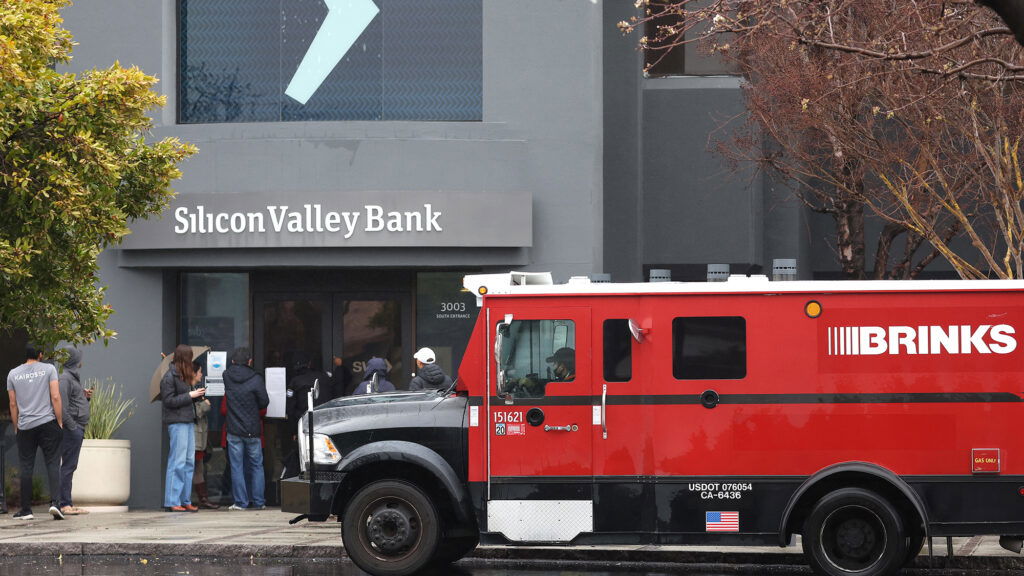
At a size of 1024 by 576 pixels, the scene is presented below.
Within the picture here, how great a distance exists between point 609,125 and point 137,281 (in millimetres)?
6377

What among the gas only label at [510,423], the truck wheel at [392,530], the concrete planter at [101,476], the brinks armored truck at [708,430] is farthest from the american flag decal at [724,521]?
the concrete planter at [101,476]

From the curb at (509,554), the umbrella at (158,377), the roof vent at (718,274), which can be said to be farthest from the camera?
the umbrella at (158,377)

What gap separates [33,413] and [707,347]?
8.23 m

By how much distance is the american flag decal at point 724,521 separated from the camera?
10.4 m

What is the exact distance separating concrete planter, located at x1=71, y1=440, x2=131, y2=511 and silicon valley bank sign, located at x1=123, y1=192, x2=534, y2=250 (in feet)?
8.15

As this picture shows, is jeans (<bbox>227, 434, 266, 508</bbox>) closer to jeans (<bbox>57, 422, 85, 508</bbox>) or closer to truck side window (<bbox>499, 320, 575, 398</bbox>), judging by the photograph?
jeans (<bbox>57, 422, 85, 508</bbox>)

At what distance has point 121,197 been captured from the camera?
14328mm

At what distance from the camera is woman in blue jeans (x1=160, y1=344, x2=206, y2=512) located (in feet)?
52.6

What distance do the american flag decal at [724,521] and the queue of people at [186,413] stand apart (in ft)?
14.4

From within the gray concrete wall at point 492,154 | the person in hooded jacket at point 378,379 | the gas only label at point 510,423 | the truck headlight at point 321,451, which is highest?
the gray concrete wall at point 492,154

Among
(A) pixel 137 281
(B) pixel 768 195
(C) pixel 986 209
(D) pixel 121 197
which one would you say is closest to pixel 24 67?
(D) pixel 121 197

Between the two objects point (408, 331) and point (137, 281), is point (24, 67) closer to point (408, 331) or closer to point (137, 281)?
point (137, 281)

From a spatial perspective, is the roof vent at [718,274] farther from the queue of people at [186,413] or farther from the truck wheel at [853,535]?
the queue of people at [186,413]

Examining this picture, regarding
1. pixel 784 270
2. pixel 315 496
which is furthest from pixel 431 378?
pixel 784 270
